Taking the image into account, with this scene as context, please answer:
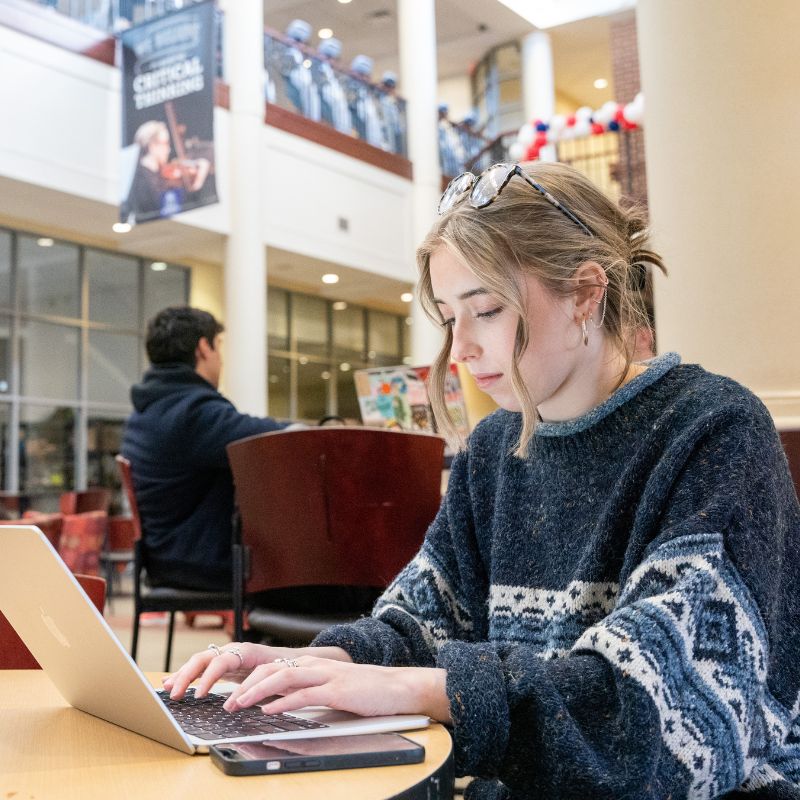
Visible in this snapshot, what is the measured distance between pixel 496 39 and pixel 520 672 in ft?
47.7

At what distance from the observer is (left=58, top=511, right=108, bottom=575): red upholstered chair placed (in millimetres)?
7254

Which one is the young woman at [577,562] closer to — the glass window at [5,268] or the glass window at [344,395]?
the glass window at [5,268]

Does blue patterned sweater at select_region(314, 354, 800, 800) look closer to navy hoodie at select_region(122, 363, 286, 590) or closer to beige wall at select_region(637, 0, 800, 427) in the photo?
beige wall at select_region(637, 0, 800, 427)

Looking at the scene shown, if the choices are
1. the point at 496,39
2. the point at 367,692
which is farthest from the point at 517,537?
the point at 496,39

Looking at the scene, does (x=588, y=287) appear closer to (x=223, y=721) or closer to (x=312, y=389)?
(x=223, y=721)

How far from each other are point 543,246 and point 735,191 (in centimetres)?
160

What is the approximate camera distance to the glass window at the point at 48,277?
9.85m

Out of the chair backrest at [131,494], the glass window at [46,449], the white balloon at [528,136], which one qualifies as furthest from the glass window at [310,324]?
the chair backrest at [131,494]

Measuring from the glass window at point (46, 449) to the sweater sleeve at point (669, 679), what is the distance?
966cm

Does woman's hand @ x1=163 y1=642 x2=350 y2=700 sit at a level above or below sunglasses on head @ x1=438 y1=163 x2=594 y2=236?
below

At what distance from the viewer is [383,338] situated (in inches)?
573

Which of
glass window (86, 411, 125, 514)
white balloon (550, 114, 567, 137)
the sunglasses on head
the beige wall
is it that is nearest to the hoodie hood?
the beige wall

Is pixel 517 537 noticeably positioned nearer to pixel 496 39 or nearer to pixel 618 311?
pixel 618 311

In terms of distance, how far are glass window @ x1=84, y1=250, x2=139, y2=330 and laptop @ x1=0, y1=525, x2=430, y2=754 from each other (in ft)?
33.1
